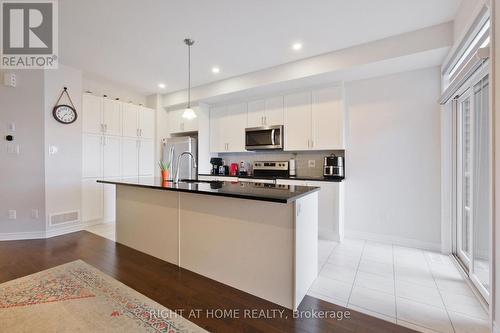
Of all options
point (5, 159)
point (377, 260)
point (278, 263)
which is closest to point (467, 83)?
point (377, 260)

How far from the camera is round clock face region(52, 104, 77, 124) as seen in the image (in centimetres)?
366

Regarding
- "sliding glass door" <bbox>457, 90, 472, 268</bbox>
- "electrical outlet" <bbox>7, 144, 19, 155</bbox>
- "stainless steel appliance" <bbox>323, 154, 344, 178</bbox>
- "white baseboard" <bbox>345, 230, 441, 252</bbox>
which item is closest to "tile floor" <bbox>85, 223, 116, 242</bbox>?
"electrical outlet" <bbox>7, 144, 19, 155</bbox>

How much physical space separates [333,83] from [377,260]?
2.58 metres

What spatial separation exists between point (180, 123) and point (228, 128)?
1187 mm

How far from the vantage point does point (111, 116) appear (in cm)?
444

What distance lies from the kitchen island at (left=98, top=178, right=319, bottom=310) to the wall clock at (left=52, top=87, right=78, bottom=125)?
221 centimetres

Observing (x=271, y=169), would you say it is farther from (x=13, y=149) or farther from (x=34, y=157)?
(x=13, y=149)

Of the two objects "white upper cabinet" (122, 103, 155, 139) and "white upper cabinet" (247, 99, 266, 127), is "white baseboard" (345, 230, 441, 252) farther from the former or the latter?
"white upper cabinet" (122, 103, 155, 139)

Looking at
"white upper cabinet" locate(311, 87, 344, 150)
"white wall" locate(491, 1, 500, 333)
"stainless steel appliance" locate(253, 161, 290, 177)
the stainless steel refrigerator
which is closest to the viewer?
"white wall" locate(491, 1, 500, 333)

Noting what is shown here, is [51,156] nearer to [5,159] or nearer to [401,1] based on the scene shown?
[5,159]

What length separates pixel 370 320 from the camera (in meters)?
1.69

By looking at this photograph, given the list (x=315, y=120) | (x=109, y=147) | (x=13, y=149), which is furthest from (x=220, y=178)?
(x=13, y=149)

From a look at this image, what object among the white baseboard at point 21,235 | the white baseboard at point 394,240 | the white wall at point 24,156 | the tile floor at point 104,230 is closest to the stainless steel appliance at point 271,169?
the white baseboard at point 394,240

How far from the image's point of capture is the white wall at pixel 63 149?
360 centimetres
